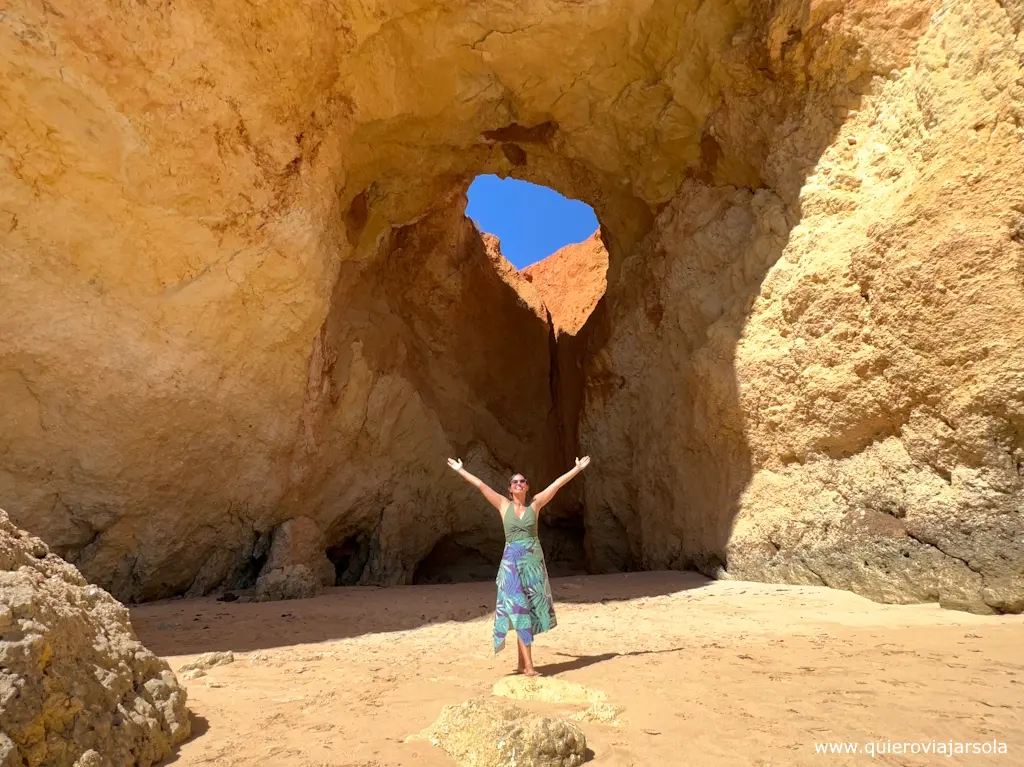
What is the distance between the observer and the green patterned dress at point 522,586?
11.5 feet

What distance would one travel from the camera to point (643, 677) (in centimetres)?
316

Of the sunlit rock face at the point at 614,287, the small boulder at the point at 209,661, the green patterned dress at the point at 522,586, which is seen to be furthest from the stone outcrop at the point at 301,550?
the green patterned dress at the point at 522,586

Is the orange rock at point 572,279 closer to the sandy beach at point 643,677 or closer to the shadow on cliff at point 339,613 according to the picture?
the shadow on cliff at point 339,613

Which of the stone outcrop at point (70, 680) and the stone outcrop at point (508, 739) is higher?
the stone outcrop at point (70, 680)

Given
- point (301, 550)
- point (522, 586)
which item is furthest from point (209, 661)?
point (301, 550)

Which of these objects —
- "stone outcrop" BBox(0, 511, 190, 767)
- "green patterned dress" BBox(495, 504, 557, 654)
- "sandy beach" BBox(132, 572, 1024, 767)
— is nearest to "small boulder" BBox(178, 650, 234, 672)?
"sandy beach" BBox(132, 572, 1024, 767)

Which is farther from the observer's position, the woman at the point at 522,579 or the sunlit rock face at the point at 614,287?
the sunlit rock face at the point at 614,287

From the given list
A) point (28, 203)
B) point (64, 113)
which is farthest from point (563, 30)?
point (28, 203)

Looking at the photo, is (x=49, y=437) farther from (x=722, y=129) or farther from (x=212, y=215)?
(x=722, y=129)

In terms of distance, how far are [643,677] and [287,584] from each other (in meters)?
4.46

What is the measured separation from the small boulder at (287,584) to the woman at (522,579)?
3.67m

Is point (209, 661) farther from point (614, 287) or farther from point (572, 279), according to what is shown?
point (572, 279)

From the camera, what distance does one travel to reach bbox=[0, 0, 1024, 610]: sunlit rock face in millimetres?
4777

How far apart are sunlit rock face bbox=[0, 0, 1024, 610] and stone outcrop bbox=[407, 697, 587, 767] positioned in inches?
141
